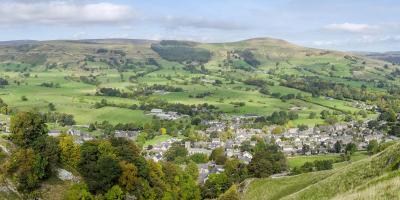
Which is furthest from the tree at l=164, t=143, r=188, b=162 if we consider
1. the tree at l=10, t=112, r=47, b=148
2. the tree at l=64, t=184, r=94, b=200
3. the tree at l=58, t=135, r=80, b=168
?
the tree at l=64, t=184, r=94, b=200

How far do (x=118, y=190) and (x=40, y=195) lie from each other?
11424 millimetres

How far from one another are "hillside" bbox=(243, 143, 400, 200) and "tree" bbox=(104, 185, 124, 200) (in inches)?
869

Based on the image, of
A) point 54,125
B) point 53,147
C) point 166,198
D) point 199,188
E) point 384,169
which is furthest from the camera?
point 54,125

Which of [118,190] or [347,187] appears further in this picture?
[118,190]

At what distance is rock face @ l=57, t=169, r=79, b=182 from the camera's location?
75.7 m

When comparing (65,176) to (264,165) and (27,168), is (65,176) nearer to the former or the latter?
(27,168)

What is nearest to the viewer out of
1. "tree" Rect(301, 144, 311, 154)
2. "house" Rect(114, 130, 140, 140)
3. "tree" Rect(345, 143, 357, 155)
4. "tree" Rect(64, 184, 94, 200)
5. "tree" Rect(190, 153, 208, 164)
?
"tree" Rect(64, 184, 94, 200)

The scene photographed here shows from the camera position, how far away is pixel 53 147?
2948 inches

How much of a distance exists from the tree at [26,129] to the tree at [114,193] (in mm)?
14948

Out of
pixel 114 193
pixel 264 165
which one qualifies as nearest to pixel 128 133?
pixel 264 165

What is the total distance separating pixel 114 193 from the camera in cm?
7181

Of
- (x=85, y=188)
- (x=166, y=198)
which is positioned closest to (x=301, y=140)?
(x=166, y=198)

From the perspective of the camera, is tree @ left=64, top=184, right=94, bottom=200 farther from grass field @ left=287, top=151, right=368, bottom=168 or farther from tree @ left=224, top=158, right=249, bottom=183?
grass field @ left=287, top=151, right=368, bottom=168

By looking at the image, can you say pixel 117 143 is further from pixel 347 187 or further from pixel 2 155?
pixel 347 187
